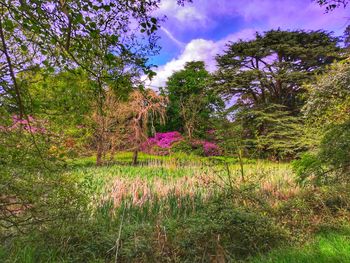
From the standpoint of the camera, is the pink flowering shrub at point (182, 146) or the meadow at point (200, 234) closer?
the meadow at point (200, 234)

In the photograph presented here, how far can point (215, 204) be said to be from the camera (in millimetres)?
4578

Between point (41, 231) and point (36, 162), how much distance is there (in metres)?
→ 0.85

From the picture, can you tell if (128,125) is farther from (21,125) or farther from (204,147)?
(21,125)

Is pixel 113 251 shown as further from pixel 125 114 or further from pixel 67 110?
pixel 125 114

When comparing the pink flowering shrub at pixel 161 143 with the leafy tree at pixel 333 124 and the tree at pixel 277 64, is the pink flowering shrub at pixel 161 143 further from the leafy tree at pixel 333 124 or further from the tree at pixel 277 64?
the leafy tree at pixel 333 124

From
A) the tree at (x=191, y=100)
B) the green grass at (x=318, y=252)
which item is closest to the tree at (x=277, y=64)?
the tree at (x=191, y=100)

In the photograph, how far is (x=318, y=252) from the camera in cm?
310

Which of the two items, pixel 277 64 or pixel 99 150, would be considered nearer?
pixel 99 150

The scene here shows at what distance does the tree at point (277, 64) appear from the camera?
56.8 feet

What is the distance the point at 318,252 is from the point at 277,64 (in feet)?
52.8

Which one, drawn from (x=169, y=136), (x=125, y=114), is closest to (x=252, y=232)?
(x=125, y=114)

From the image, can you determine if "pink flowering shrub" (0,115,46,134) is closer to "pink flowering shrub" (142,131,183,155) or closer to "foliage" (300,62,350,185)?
"foliage" (300,62,350,185)

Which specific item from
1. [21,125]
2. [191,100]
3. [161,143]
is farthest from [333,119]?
[191,100]

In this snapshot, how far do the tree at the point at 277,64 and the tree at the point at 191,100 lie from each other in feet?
4.94
